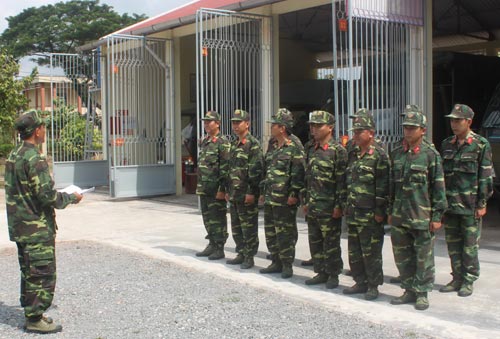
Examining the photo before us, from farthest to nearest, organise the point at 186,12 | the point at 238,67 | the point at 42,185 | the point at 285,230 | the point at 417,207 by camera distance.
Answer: the point at 186,12
the point at 238,67
the point at 285,230
the point at 417,207
the point at 42,185

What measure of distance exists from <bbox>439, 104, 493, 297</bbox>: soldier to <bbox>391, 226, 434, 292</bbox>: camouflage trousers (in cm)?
56

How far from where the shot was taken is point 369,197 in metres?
5.57

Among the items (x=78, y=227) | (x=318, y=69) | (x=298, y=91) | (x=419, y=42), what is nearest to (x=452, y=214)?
(x=419, y=42)

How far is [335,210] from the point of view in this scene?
5941mm

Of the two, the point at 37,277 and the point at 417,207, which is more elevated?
the point at 417,207

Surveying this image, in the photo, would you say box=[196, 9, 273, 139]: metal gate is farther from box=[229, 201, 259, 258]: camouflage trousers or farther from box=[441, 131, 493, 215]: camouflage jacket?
box=[441, 131, 493, 215]: camouflage jacket

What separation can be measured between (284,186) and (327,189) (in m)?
0.56

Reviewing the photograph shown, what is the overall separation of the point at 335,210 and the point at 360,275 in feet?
2.11

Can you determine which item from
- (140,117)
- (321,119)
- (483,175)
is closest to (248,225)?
(321,119)

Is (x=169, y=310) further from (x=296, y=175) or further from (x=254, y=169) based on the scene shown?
(x=254, y=169)

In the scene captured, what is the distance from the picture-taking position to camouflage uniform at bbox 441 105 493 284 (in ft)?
18.7

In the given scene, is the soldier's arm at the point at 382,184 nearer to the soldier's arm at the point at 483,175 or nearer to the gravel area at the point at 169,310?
the soldier's arm at the point at 483,175

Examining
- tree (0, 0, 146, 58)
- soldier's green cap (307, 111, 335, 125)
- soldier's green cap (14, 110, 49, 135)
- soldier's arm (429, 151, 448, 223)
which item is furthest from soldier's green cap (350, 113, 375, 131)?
tree (0, 0, 146, 58)

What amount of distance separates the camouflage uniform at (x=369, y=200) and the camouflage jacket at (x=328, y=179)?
0.24 m
